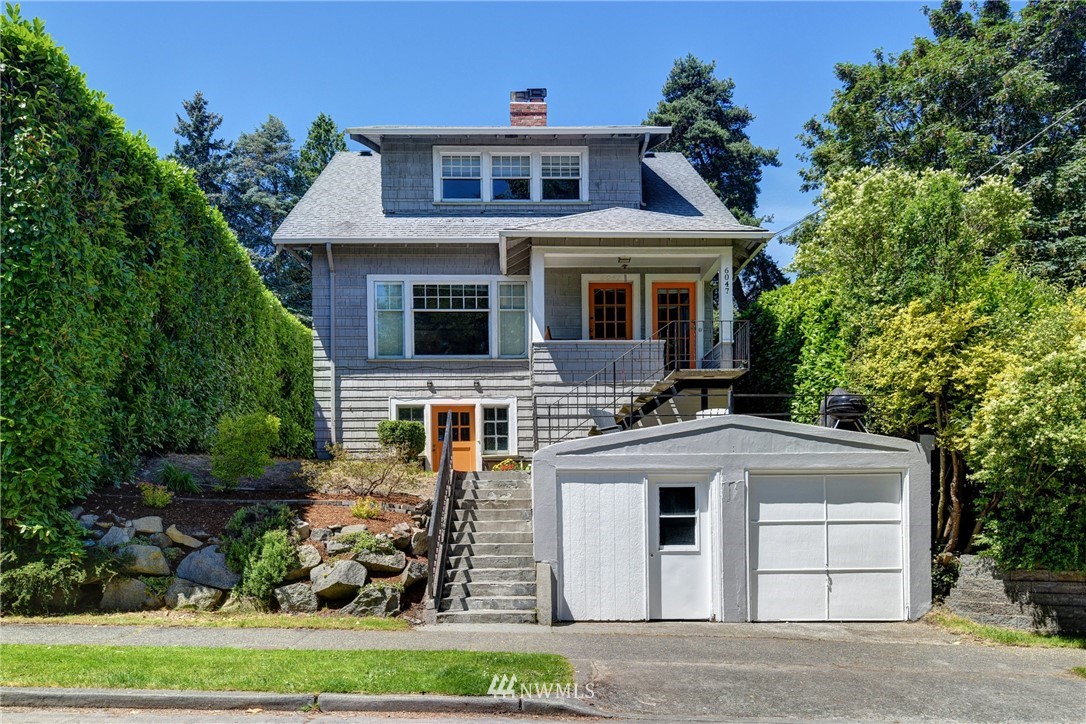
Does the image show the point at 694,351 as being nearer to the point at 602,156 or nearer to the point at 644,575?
the point at 602,156

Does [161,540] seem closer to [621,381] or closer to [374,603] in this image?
[374,603]

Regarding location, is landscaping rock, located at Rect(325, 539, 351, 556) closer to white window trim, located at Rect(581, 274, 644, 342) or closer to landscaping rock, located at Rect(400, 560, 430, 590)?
Result: landscaping rock, located at Rect(400, 560, 430, 590)

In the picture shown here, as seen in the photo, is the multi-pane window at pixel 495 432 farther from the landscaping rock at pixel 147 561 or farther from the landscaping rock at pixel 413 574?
the landscaping rock at pixel 147 561

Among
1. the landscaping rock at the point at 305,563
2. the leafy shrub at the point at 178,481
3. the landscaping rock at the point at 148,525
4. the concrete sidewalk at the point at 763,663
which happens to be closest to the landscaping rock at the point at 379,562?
the landscaping rock at the point at 305,563

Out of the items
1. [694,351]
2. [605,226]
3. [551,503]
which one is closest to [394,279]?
[605,226]

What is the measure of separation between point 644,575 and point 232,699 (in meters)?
5.69

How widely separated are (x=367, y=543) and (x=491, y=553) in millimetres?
1723

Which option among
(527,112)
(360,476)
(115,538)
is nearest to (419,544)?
(360,476)

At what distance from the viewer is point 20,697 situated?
Result: 6.66 metres

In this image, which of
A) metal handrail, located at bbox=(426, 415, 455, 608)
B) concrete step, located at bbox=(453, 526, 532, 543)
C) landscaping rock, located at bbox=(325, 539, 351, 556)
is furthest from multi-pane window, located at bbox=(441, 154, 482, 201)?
landscaping rock, located at bbox=(325, 539, 351, 556)

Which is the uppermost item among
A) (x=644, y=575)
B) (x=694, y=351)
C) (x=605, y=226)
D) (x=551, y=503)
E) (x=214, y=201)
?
(x=214, y=201)

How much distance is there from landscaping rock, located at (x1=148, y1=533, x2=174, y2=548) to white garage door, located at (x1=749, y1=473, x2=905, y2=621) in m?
7.73

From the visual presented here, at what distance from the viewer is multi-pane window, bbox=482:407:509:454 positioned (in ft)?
57.8

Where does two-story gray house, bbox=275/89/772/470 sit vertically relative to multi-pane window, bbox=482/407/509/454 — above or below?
above
